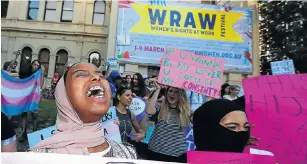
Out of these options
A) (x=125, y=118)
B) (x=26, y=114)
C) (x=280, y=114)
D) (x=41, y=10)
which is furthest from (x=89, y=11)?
(x=280, y=114)

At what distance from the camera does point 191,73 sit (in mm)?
2045

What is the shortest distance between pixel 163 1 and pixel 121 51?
1357 millimetres

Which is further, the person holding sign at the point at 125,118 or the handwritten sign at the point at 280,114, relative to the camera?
the person holding sign at the point at 125,118

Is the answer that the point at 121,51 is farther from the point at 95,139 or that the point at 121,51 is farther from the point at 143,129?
the point at 95,139

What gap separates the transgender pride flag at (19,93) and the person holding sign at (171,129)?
99 cm

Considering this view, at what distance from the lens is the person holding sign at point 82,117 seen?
Result: 1.22 metres

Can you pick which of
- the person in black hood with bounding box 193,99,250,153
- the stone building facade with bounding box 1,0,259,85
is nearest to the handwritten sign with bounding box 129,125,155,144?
the person in black hood with bounding box 193,99,250,153

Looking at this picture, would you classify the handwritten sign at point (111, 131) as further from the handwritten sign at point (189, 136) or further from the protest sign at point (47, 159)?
the protest sign at point (47, 159)

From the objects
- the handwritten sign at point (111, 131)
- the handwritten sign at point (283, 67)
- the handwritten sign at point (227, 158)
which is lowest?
the handwritten sign at point (227, 158)

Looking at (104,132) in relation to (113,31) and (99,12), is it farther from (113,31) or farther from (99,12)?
(99,12)

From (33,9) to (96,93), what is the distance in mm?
5216

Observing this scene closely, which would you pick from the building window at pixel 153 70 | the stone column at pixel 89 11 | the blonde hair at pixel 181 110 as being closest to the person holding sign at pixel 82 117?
the blonde hair at pixel 181 110

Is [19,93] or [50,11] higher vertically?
[50,11]

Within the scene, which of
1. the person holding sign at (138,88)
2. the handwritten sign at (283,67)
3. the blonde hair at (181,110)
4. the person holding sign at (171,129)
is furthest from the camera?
the person holding sign at (138,88)
